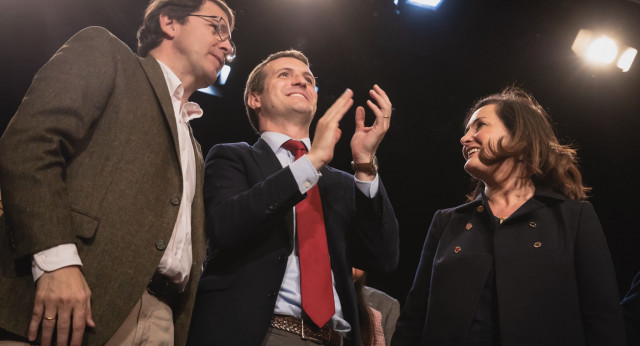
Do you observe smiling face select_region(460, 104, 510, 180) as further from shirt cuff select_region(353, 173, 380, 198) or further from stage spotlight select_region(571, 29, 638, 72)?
stage spotlight select_region(571, 29, 638, 72)

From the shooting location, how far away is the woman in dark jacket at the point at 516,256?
5.91 feet

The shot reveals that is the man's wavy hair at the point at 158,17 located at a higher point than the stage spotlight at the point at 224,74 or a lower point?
higher

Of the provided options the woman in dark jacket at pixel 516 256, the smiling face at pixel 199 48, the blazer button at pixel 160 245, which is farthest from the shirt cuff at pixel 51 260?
the woman in dark jacket at pixel 516 256

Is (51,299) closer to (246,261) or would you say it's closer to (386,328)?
(246,261)

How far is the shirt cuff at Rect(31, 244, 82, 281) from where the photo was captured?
126 cm

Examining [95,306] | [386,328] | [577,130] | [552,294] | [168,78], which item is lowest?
[386,328]

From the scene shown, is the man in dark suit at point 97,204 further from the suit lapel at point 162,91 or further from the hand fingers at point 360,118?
the hand fingers at point 360,118

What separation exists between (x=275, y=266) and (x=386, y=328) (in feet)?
7.08

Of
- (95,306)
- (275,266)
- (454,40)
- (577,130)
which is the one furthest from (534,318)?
(577,130)

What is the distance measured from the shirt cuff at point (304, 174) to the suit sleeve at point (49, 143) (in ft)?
2.04

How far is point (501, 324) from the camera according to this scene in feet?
5.96

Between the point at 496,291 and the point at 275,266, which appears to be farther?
the point at 496,291

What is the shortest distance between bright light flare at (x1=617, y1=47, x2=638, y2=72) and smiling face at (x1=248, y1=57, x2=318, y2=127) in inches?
121

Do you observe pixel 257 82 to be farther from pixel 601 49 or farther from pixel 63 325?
pixel 601 49
